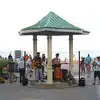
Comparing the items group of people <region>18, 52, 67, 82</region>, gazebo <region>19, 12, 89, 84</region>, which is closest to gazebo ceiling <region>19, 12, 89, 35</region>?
gazebo <region>19, 12, 89, 84</region>

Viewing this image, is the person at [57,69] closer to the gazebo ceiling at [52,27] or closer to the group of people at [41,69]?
the group of people at [41,69]

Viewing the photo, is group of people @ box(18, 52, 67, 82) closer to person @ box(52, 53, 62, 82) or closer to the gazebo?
person @ box(52, 53, 62, 82)

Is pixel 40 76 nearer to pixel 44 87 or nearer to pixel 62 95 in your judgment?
pixel 44 87

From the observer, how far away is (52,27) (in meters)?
21.7

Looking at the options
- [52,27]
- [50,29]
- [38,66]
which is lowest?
[38,66]

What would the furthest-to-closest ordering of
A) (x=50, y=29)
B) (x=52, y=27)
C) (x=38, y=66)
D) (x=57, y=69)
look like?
(x=38, y=66), (x=57, y=69), (x=52, y=27), (x=50, y=29)

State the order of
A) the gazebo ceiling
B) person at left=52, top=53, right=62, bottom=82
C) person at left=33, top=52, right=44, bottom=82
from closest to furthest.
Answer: the gazebo ceiling
person at left=52, top=53, right=62, bottom=82
person at left=33, top=52, right=44, bottom=82

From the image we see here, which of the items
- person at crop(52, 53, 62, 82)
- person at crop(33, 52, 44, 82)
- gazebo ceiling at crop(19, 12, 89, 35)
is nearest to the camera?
gazebo ceiling at crop(19, 12, 89, 35)

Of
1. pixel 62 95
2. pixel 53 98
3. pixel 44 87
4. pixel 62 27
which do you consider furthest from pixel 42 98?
pixel 62 27

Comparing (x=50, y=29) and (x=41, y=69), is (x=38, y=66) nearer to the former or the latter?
(x=41, y=69)

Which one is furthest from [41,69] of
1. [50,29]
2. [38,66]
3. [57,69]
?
[50,29]

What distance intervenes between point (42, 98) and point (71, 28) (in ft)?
22.6

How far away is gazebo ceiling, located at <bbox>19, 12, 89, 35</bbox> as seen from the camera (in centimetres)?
2177

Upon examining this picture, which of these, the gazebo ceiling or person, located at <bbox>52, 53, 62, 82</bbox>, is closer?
the gazebo ceiling
